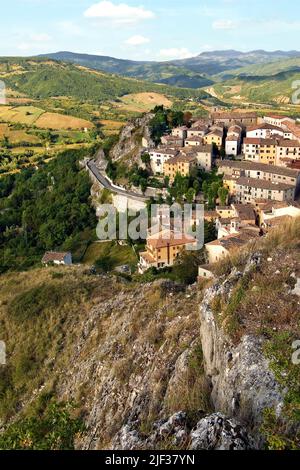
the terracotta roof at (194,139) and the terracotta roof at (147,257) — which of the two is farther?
the terracotta roof at (194,139)

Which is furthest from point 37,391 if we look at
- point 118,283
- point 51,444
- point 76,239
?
point 76,239

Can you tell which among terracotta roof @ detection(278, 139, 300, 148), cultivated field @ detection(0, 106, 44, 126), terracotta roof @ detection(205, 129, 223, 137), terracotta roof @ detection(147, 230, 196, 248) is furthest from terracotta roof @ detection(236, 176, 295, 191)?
cultivated field @ detection(0, 106, 44, 126)

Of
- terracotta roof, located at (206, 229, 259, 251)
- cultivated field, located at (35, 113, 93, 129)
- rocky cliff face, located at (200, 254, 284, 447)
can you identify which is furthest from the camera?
cultivated field, located at (35, 113, 93, 129)

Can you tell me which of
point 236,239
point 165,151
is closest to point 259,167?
point 165,151

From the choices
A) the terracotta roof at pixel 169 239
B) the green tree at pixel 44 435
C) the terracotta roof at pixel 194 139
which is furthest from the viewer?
the terracotta roof at pixel 194 139

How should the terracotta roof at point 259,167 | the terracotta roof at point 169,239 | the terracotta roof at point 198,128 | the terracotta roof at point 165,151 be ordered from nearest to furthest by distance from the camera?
the terracotta roof at point 169,239 → the terracotta roof at point 259,167 → the terracotta roof at point 165,151 → the terracotta roof at point 198,128

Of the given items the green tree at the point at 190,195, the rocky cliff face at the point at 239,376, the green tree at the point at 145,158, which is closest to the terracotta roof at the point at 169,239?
the green tree at the point at 190,195

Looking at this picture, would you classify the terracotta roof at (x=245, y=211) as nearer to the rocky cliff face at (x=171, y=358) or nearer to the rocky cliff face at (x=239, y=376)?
the rocky cliff face at (x=171, y=358)

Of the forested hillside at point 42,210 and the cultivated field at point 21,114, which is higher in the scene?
the cultivated field at point 21,114

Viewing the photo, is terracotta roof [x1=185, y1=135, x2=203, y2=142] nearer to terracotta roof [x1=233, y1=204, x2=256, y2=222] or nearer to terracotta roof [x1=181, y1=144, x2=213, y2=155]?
terracotta roof [x1=181, y1=144, x2=213, y2=155]
